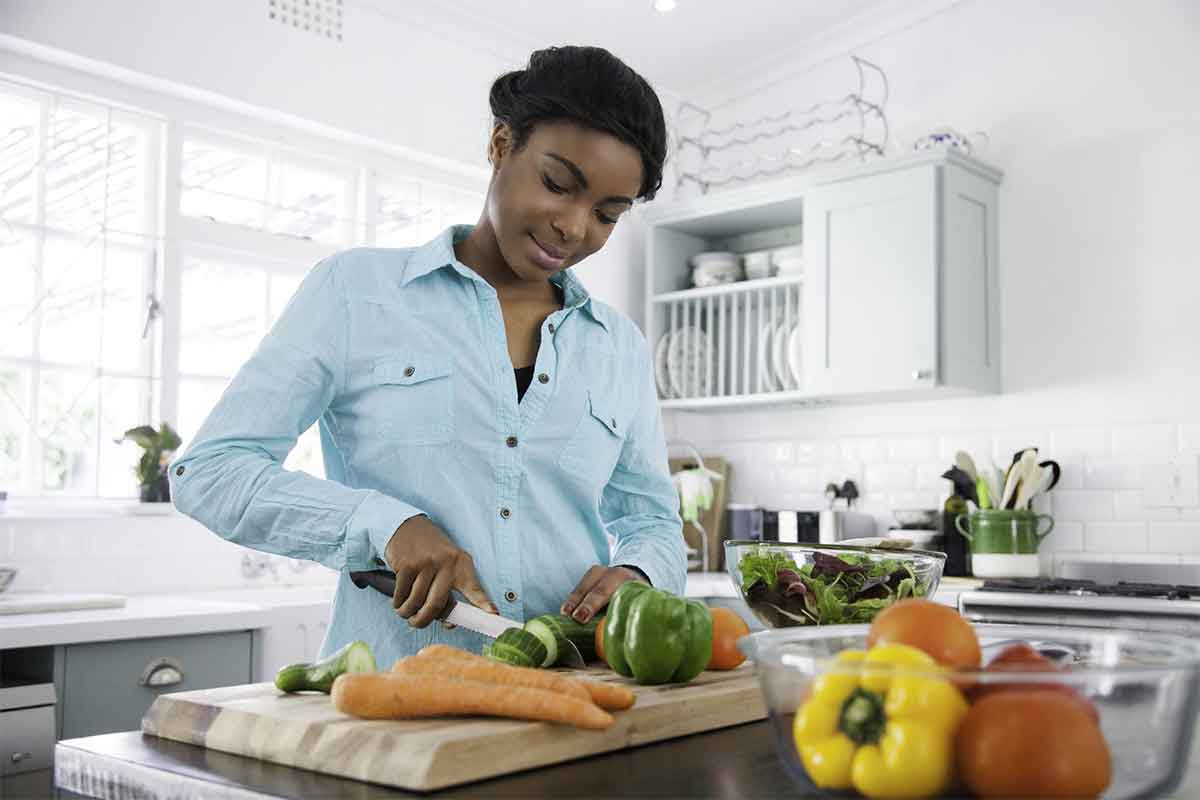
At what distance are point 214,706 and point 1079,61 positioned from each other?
366 cm

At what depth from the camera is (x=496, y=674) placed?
100 centimetres

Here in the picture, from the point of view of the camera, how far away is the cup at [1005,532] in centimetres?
346

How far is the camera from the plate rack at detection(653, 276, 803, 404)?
4.26 metres

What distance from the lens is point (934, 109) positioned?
414 centimetres

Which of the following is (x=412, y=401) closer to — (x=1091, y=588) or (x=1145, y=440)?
(x=1091, y=588)

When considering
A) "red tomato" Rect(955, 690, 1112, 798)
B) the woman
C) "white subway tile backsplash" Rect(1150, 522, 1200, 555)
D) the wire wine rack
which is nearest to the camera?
"red tomato" Rect(955, 690, 1112, 798)

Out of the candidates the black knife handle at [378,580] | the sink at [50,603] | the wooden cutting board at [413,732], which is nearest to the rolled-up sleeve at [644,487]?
the black knife handle at [378,580]

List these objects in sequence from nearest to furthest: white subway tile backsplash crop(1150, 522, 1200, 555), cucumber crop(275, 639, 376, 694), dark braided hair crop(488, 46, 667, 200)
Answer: cucumber crop(275, 639, 376, 694) → dark braided hair crop(488, 46, 667, 200) → white subway tile backsplash crop(1150, 522, 1200, 555)

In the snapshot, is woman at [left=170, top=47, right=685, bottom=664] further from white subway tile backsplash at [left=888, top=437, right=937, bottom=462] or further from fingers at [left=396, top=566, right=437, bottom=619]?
white subway tile backsplash at [left=888, top=437, right=937, bottom=462]

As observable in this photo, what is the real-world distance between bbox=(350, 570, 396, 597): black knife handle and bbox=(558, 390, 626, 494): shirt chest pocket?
1.02 ft

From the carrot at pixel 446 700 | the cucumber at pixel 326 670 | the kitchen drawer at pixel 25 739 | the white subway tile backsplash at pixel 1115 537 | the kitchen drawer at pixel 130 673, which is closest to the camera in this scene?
the carrot at pixel 446 700

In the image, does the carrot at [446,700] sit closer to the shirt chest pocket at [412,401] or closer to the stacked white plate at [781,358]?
the shirt chest pocket at [412,401]

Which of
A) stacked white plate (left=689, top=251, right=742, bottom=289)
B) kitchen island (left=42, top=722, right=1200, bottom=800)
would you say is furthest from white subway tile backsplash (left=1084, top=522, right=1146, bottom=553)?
kitchen island (left=42, top=722, right=1200, bottom=800)

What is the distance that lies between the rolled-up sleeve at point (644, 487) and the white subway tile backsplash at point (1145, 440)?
236 centimetres
